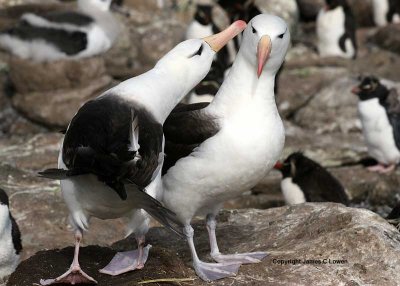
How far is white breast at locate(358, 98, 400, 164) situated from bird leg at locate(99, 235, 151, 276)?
20.5 feet

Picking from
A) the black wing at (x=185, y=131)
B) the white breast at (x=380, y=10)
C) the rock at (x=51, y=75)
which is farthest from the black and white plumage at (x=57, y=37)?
the black wing at (x=185, y=131)

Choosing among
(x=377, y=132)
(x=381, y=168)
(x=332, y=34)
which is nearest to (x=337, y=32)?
(x=332, y=34)

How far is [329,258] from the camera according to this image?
5.66 metres

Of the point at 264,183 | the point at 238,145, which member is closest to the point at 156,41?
the point at 264,183

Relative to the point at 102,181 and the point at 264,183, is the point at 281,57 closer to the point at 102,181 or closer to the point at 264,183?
the point at 102,181

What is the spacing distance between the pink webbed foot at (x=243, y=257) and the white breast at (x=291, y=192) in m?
3.94

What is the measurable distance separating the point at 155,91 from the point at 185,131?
1.21ft

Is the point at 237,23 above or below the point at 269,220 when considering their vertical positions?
above

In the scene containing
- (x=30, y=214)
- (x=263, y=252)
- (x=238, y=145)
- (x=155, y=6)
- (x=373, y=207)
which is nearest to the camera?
(x=238, y=145)

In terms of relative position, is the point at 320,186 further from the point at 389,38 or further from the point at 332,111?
the point at 389,38

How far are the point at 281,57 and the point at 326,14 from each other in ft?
39.0

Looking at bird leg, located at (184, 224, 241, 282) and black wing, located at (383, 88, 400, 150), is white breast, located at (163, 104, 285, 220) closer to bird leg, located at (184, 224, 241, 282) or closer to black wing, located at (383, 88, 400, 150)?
bird leg, located at (184, 224, 241, 282)

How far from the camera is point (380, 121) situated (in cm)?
1172

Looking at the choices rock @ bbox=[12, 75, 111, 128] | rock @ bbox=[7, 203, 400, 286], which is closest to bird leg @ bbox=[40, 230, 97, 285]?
rock @ bbox=[7, 203, 400, 286]
